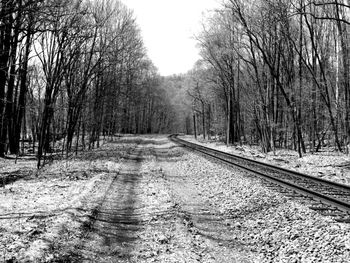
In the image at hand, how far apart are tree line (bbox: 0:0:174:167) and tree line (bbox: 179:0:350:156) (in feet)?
31.4

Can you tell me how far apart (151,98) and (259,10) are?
164 ft

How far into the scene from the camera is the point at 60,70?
17.3 meters

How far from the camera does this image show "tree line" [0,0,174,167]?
1023 centimetres

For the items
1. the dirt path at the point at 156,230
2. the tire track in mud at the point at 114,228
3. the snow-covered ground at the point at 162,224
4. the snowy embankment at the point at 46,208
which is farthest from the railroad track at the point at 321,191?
the snowy embankment at the point at 46,208

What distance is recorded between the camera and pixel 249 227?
24.4 ft

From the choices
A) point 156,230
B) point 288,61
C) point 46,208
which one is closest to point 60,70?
point 46,208

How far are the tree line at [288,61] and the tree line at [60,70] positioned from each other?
9578mm

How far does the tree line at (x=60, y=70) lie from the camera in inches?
403

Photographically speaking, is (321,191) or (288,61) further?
(288,61)

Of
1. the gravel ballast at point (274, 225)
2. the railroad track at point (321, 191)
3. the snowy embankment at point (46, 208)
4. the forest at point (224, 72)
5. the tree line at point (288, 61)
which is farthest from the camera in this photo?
the tree line at point (288, 61)

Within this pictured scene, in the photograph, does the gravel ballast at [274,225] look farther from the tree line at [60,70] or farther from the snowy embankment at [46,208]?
the tree line at [60,70]

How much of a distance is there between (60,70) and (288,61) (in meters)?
20.1

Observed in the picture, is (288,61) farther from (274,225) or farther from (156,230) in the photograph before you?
(156,230)

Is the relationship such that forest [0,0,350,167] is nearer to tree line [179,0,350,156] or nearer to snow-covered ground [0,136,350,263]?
tree line [179,0,350,156]
